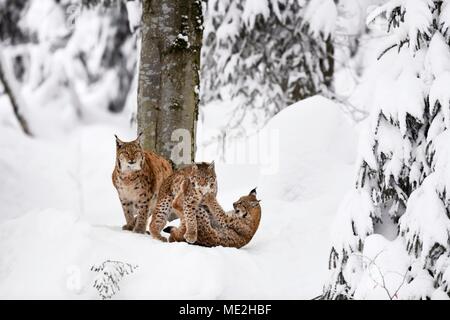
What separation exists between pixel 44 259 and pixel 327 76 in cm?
754

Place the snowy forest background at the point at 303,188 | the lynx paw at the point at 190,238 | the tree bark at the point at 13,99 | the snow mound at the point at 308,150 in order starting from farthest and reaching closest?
the tree bark at the point at 13,99 < the snow mound at the point at 308,150 < the lynx paw at the point at 190,238 < the snowy forest background at the point at 303,188

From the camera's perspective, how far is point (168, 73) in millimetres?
6977

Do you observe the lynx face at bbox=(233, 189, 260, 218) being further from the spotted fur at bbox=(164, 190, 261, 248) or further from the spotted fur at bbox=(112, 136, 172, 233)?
the spotted fur at bbox=(112, 136, 172, 233)

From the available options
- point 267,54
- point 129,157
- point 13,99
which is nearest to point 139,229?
point 129,157

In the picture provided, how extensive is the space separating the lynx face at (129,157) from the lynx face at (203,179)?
23.5 inches

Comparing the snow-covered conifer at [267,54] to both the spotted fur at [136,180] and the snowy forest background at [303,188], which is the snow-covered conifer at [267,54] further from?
the spotted fur at [136,180]

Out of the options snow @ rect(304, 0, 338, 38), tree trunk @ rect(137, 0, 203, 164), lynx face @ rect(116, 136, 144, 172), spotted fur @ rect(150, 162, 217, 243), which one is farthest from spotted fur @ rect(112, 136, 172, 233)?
snow @ rect(304, 0, 338, 38)

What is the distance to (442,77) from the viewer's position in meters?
4.43

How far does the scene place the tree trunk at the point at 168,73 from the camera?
697 centimetres

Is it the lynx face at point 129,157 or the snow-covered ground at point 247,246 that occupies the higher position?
the lynx face at point 129,157

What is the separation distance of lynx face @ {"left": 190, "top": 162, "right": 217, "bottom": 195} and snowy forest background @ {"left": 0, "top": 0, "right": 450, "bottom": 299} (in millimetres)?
599

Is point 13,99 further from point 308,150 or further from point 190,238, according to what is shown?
point 190,238

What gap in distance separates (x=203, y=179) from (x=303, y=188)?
194cm

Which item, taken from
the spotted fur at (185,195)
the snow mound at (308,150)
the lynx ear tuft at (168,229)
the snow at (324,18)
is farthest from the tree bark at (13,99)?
the lynx ear tuft at (168,229)
